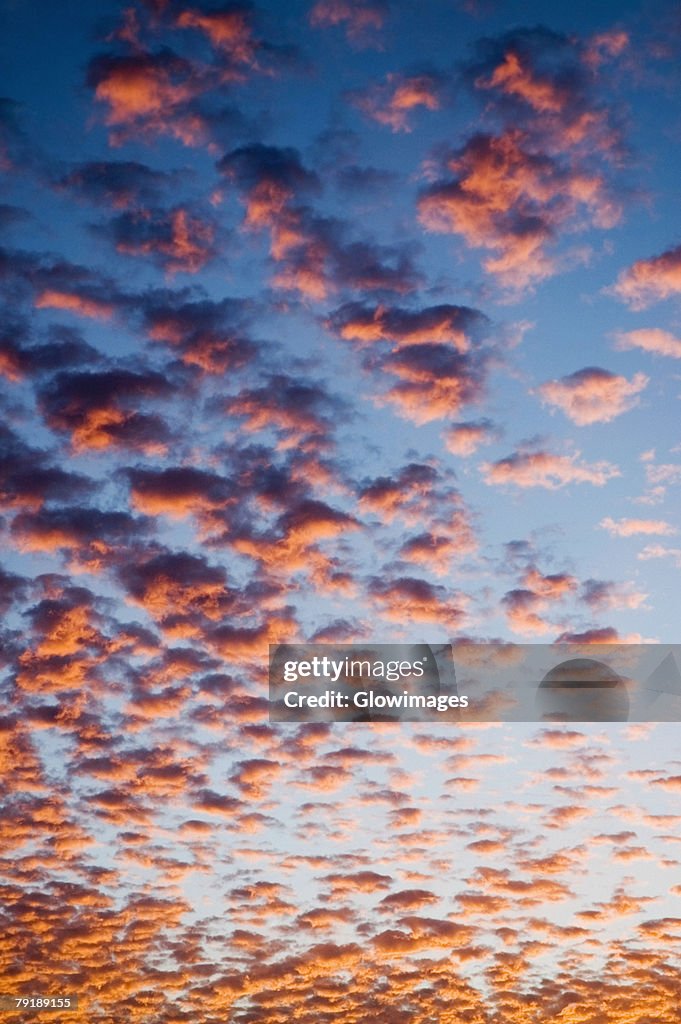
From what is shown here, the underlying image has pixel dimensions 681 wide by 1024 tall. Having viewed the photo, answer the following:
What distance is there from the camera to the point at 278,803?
41812mm

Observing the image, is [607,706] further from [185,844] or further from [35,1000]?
[35,1000]

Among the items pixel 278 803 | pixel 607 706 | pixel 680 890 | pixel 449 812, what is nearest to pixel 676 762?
pixel 607 706

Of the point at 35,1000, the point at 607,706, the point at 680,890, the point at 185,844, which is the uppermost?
the point at 607,706

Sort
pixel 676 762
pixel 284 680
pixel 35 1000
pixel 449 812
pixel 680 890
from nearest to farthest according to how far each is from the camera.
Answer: pixel 284 680 → pixel 676 762 → pixel 449 812 → pixel 680 890 → pixel 35 1000

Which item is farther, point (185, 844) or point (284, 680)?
point (185, 844)

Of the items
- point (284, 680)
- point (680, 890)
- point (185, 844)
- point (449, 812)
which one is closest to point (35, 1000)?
point (185, 844)

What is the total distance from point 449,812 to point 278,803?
760 centimetres

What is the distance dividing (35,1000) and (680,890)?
38.3m

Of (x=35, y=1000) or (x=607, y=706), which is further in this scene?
(x=35, y=1000)

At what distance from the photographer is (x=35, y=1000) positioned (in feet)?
184

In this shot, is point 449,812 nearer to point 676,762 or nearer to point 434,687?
point 676,762

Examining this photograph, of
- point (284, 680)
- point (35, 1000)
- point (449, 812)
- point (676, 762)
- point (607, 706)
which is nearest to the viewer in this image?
point (284, 680)

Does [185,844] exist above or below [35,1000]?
above

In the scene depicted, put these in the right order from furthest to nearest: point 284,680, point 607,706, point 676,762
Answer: point 676,762 → point 607,706 → point 284,680
